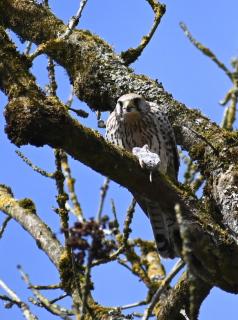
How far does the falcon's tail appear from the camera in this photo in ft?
19.1

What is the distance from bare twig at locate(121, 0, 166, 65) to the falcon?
15.6 inches

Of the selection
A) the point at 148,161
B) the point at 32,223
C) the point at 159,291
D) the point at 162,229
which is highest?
the point at 162,229

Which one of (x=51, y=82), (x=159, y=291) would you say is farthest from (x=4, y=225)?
(x=159, y=291)

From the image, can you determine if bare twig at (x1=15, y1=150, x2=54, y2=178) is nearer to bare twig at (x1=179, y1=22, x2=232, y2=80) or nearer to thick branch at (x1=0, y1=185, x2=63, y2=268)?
thick branch at (x1=0, y1=185, x2=63, y2=268)

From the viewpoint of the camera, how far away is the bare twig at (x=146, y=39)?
6.12 m

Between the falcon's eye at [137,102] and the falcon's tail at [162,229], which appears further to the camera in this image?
the falcon's eye at [137,102]

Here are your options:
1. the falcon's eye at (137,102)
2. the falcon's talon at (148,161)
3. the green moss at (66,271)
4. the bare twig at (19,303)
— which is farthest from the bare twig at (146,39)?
the bare twig at (19,303)

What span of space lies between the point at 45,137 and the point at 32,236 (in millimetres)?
1384

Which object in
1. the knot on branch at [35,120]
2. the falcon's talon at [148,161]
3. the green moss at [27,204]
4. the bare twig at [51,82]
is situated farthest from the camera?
the green moss at [27,204]

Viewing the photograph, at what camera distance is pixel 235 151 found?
5.14m

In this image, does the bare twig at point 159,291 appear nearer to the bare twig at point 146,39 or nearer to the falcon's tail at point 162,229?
the falcon's tail at point 162,229

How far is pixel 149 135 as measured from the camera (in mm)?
6754

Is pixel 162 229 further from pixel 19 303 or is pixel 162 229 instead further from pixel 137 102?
pixel 19 303

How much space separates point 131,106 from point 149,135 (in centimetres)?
66
